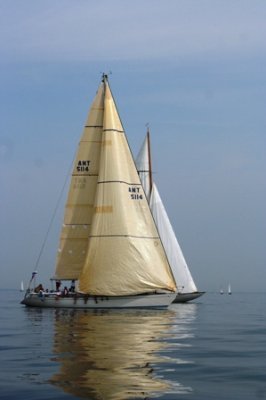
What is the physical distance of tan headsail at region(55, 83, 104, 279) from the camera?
57094 millimetres

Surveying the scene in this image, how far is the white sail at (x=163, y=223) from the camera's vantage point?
70688mm

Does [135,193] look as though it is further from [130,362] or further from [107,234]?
[130,362]

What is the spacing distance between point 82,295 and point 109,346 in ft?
86.9

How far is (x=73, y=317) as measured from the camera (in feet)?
148

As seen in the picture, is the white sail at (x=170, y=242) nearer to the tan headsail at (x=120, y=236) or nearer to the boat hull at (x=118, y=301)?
the tan headsail at (x=120, y=236)

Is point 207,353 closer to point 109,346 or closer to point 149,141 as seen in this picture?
point 109,346

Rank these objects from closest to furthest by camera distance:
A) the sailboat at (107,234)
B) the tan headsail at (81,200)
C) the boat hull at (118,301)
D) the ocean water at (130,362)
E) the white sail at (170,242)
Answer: the ocean water at (130,362) < the boat hull at (118,301) < the sailboat at (107,234) < the tan headsail at (81,200) < the white sail at (170,242)

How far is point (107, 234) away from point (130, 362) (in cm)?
3148

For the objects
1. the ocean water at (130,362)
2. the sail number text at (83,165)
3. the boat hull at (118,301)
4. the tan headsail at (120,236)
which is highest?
the sail number text at (83,165)

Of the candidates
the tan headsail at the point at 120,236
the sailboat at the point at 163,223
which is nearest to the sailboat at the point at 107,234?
the tan headsail at the point at 120,236

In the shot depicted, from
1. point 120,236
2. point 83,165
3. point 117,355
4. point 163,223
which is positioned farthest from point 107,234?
point 117,355

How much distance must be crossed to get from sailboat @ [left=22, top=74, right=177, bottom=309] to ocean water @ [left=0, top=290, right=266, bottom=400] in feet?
43.6

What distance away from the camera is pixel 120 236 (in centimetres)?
5303

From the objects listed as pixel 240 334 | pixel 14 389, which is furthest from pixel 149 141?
pixel 14 389
